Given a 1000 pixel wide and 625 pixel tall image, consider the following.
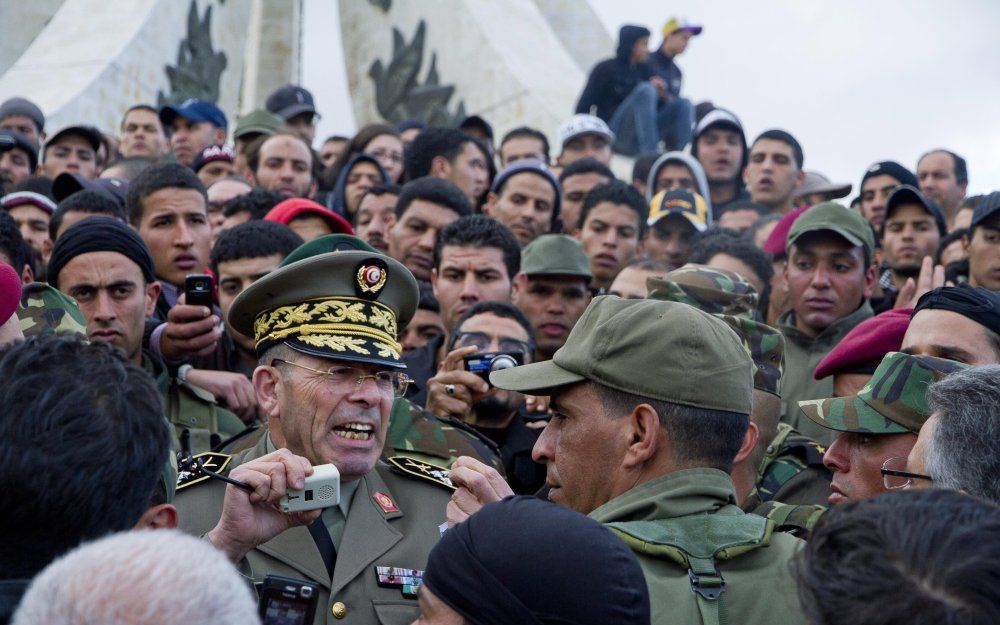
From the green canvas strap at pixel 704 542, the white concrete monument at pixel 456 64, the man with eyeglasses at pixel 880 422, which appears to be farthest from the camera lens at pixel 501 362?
the white concrete monument at pixel 456 64

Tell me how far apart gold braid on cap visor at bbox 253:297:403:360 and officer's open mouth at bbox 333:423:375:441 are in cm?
20

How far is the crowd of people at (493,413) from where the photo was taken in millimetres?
1908

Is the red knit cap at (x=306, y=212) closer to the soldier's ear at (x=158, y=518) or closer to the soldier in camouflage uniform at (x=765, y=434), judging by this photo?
the soldier in camouflage uniform at (x=765, y=434)

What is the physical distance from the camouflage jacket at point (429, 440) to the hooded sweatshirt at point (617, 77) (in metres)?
8.78

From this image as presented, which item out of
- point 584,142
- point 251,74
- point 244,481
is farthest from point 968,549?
point 251,74

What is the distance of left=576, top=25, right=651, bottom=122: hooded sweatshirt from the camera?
12578mm

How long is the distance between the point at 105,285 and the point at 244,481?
2.07m

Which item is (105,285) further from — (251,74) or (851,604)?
(251,74)

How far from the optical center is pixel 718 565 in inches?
101

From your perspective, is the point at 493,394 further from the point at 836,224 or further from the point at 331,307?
the point at 836,224

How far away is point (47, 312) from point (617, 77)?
9212 millimetres

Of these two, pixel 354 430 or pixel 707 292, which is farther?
pixel 707 292

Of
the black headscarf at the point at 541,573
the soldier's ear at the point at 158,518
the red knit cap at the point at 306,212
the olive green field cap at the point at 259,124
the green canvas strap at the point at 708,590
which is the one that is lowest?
the green canvas strap at the point at 708,590

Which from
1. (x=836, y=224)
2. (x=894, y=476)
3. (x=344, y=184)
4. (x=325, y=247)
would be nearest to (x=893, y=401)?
(x=894, y=476)
